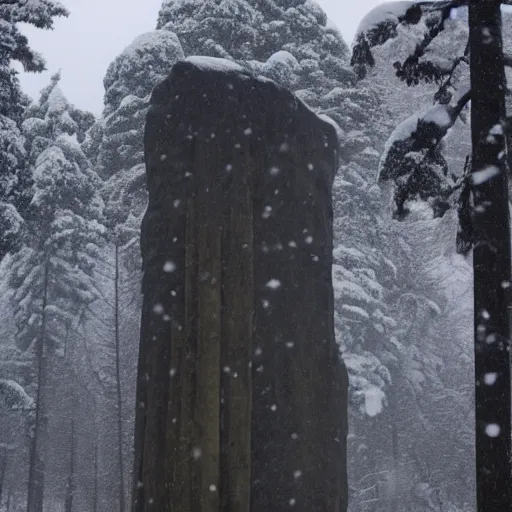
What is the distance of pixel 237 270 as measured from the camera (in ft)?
22.0

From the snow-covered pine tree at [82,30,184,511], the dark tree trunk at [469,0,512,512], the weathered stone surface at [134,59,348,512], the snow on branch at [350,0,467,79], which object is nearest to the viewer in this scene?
the weathered stone surface at [134,59,348,512]

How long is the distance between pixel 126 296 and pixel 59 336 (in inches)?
329

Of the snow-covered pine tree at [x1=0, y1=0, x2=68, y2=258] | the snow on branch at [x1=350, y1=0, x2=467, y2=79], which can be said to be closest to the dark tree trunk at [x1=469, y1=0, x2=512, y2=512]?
the snow on branch at [x1=350, y1=0, x2=467, y2=79]

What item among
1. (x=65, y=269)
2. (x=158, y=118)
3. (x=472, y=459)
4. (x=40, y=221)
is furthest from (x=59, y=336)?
(x=158, y=118)

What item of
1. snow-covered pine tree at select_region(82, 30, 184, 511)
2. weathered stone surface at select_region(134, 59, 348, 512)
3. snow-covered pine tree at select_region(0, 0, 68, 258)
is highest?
snow-covered pine tree at select_region(82, 30, 184, 511)

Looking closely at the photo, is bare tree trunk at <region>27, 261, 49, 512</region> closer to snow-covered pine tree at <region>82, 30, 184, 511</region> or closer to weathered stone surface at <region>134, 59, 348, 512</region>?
snow-covered pine tree at <region>82, 30, 184, 511</region>

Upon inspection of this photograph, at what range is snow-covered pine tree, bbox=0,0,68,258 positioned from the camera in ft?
41.6

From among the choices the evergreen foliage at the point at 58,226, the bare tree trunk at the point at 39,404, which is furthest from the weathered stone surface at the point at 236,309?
the bare tree trunk at the point at 39,404

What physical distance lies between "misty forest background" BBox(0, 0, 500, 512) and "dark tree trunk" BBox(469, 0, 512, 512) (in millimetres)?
6485

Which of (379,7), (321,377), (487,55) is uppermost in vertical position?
(379,7)

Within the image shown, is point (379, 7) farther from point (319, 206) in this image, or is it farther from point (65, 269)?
point (65, 269)

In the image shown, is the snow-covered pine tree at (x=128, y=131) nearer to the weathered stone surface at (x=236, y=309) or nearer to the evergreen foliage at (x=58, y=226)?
the evergreen foliage at (x=58, y=226)

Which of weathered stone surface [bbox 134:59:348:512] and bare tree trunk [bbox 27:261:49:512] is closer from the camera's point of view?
weathered stone surface [bbox 134:59:348:512]

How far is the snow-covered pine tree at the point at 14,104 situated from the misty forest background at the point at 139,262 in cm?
3
